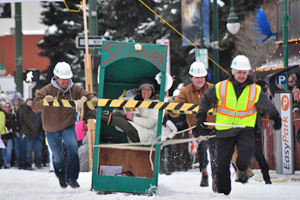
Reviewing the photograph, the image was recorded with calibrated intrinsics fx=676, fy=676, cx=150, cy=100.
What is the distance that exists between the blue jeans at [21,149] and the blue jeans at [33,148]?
0.11 metres

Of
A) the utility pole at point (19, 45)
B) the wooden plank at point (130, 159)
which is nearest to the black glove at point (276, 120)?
the wooden plank at point (130, 159)

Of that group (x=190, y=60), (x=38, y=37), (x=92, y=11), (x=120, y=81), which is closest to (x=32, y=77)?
(x=92, y=11)

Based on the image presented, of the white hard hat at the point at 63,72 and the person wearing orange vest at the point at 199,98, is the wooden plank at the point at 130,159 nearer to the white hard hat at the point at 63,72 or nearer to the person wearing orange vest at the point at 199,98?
the person wearing orange vest at the point at 199,98

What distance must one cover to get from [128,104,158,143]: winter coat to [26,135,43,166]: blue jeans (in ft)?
28.6

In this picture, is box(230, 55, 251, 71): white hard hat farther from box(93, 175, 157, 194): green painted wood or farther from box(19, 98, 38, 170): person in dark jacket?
box(19, 98, 38, 170): person in dark jacket

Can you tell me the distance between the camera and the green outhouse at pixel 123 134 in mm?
8719

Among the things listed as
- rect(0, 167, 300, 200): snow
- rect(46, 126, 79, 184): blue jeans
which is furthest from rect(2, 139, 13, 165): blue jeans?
rect(46, 126, 79, 184): blue jeans

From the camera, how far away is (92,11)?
16.1m

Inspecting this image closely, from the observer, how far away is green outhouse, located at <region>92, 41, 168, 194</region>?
8719 millimetres

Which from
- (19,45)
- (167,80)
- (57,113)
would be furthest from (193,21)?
(167,80)

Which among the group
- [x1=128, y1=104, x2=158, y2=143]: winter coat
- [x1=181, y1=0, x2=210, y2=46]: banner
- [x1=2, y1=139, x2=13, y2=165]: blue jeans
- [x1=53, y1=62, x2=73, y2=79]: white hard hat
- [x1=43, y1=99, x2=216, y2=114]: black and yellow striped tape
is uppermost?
[x1=181, y1=0, x2=210, y2=46]: banner

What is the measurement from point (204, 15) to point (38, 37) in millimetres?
50911

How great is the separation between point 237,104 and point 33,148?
420 inches

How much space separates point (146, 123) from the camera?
938cm
